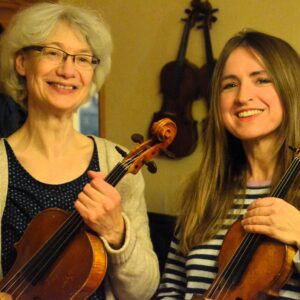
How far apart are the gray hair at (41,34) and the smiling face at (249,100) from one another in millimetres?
387

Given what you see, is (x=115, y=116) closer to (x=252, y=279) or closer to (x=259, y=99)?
(x=259, y=99)

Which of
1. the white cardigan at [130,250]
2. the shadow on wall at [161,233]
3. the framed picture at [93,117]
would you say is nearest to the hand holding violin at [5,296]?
the white cardigan at [130,250]

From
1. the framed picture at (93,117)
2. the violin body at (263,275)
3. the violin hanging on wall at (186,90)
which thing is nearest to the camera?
the violin body at (263,275)

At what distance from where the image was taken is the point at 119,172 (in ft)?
3.96

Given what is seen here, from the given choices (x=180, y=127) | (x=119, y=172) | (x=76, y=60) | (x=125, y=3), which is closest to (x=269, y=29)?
(x=180, y=127)

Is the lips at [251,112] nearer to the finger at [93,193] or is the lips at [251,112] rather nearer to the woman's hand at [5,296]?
the finger at [93,193]

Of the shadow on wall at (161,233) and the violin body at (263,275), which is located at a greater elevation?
the violin body at (263,275)

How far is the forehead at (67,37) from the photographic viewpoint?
1387 mm

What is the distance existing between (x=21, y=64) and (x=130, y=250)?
654mm

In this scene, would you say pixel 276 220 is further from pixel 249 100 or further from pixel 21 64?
pixel 21 64

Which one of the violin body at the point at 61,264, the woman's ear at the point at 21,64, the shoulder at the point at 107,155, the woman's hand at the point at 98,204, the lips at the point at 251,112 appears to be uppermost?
the woman's ear at the point at 21,64

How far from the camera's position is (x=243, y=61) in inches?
52.1

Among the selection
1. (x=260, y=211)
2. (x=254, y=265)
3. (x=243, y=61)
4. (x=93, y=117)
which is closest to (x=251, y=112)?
(x=243, y=61)

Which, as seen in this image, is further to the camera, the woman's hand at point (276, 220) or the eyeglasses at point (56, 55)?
the eyeglasses at point (56, 55)
